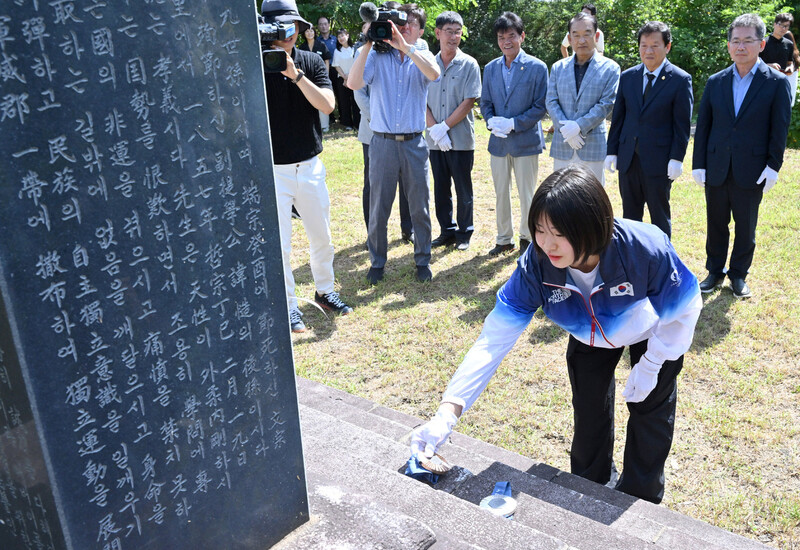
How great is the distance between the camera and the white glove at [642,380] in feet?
8.24

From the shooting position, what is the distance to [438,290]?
17.1ft

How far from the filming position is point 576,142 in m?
5.33

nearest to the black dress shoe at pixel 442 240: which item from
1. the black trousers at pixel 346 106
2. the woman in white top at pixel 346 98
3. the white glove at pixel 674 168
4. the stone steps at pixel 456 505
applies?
the white glove at pixel 674 168

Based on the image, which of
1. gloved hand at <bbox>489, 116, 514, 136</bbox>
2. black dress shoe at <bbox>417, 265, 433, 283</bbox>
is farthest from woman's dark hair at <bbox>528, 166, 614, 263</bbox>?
gloved hand at <bbox>489, 116, 514, 136</bbox>

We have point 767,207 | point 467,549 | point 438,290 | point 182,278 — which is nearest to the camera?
point 182,278

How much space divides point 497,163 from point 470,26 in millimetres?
12614

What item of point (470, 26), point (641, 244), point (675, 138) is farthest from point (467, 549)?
point (470, 26)

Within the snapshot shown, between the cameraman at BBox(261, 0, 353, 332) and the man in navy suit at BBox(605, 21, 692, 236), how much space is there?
6.91ft

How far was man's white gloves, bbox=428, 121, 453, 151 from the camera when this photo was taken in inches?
227

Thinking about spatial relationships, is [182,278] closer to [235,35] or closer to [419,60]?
[235,35]

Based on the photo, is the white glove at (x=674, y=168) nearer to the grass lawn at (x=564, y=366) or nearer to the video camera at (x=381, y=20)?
the grass lawn at (x=564, y=366)

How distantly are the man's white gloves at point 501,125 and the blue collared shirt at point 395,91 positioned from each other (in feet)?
2.63

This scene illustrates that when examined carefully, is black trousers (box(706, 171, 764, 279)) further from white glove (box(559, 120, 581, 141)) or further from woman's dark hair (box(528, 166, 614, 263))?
woman's dark hair (box(528, 166, 614, 263))

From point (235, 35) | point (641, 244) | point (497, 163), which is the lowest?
point (497, 163)
